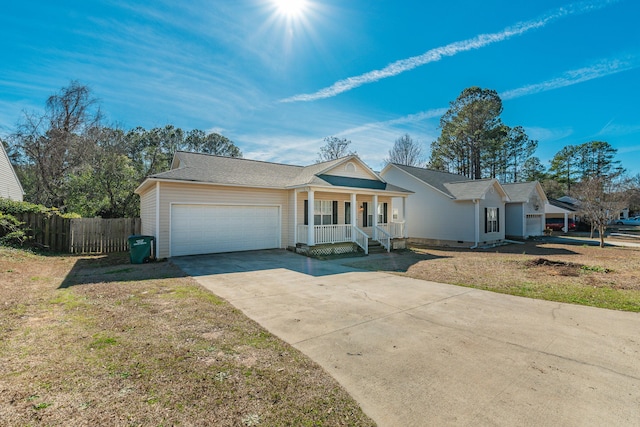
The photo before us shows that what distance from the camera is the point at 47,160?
20.2m

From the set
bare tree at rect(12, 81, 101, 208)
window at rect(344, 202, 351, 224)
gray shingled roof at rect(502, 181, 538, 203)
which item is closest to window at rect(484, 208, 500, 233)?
gray shingled roof at rect(502, 181, 538, 203)

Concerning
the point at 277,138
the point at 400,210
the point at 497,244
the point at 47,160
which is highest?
the point at 277,138

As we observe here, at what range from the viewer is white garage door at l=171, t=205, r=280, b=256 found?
12109 mm

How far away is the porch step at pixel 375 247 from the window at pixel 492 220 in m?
8.69

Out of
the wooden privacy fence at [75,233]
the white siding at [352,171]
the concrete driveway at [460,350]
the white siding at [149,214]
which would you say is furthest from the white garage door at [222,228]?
the concrete driveway at [460,350]

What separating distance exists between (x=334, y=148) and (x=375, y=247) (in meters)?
22.1

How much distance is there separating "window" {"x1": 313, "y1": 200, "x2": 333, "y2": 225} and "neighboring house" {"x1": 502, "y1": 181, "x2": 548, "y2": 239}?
15.6 m

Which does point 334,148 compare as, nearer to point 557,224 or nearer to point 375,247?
point 375,247

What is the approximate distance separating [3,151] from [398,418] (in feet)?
85.8

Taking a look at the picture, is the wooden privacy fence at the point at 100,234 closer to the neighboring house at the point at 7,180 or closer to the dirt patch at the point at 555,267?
the neighboring house at the point at 7,180

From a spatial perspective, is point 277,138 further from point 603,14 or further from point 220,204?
point 603,14

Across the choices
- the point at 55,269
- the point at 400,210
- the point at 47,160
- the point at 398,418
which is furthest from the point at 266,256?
the point at 47,160

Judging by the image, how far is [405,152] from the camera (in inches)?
1448

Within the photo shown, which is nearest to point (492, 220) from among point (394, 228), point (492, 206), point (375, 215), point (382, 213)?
point (492, 206)
